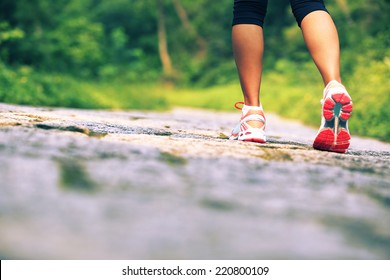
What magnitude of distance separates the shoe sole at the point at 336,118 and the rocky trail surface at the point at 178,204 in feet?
1.17

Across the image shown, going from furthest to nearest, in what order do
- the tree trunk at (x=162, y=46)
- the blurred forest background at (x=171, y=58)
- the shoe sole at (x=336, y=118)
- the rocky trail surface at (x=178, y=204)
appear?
the tree trunk at (x=162, y=46) → the blurred forest background at (x=171, y=58) → the shoe sole at (x=336, y=118) → the rocky trail surface at (x=178, y=204)

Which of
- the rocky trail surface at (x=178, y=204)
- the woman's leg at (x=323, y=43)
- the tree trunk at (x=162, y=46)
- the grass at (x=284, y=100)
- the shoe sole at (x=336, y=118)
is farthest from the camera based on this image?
the tree trunk at (x=162, y=46)

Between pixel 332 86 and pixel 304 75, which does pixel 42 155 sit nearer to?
pixel 332 86

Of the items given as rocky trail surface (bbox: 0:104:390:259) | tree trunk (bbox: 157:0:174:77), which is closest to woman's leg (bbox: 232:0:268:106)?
rocky trail surface (bbox: 0:104:390:259)

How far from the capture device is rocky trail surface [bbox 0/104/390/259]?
3.01 feet

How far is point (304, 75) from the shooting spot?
591 inches

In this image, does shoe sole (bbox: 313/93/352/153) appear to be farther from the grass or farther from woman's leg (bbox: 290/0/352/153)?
the grass

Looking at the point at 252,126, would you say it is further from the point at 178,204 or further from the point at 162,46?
the point at 162,46

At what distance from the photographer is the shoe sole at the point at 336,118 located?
7.70 feet

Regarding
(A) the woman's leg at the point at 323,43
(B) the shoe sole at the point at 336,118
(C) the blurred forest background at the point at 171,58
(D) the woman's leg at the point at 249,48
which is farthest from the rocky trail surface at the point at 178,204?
(C) the blurred forest background at the point at 171,58

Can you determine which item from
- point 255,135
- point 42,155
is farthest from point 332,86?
point 42,155

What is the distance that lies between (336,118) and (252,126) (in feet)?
1.31

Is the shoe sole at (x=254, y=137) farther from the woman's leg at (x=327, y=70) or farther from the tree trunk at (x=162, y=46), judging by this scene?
the tree trunk at (x=162, y=46)

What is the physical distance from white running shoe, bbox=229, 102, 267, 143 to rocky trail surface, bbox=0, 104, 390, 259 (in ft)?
1.79
